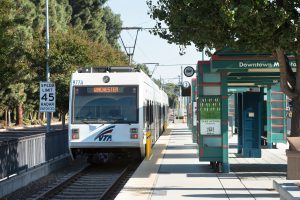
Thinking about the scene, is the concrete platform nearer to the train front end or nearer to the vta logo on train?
the train front end

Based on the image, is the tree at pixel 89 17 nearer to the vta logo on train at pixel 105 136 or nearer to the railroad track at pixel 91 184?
the railroad track at pixel 91 184

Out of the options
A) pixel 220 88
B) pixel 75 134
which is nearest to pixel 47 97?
pixel 75 134

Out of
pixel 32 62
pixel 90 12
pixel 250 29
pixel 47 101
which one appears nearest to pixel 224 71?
pixel 250 29

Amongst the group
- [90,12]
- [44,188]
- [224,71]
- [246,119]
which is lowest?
[44,188]

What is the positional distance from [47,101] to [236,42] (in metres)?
11.1

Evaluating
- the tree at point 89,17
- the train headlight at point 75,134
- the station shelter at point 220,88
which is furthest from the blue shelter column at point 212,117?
the tree at point 89,17

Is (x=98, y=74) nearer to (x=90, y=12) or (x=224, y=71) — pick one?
(x=224, y=71)

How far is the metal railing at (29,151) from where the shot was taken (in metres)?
13.5

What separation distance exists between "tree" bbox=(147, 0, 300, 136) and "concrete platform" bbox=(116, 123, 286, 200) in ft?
5.73

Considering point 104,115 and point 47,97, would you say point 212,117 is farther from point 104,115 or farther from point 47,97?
point 47,97

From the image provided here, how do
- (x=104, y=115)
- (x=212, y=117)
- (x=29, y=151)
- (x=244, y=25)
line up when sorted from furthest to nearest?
(x=104, y=115) → (x=29, y=151) → (x=212, y=117) → (x=244, y=25)

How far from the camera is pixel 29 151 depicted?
611 inches

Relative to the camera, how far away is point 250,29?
419 inches

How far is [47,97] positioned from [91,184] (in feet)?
20.1
